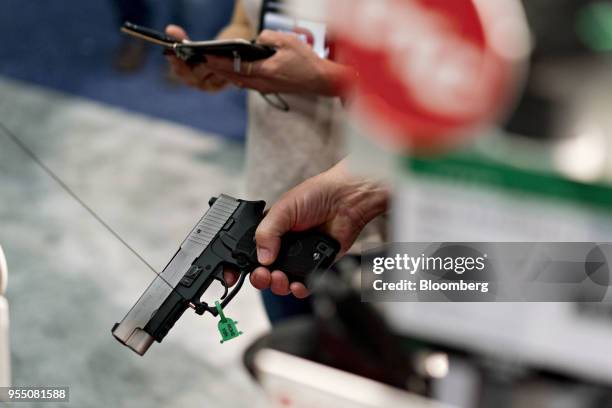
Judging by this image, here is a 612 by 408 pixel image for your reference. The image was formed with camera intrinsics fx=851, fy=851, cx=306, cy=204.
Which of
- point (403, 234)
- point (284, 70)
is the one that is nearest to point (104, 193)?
point (284, 70)

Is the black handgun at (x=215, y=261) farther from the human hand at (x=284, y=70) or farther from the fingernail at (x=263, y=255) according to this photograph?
the human hand at (x=284, y=70)

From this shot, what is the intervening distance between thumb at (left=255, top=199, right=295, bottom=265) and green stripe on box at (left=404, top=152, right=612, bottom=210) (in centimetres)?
22

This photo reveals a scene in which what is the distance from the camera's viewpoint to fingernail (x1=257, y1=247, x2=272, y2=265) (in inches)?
31.0

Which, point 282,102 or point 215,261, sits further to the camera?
point 282,102

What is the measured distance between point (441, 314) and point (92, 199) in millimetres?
1005

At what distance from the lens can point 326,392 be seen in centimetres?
64

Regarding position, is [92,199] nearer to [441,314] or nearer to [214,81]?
[214,81]

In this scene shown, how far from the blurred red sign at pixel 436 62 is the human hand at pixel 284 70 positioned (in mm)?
241

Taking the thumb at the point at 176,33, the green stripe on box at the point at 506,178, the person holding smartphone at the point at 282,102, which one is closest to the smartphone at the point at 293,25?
the person holding smartphone at the point at 282,102

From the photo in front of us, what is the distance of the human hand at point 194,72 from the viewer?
1.18 metres

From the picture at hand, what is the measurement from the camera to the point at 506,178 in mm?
545

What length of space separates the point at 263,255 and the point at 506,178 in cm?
30

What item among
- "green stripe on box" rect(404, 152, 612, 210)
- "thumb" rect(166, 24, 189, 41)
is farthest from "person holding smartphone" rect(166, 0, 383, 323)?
"green stripe on box" rect(404, 152, 612, 210)

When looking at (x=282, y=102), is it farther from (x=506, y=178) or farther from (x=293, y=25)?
(x=506, y=178)
